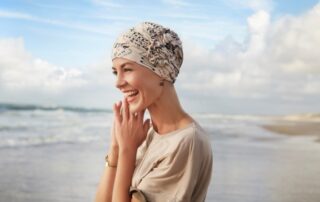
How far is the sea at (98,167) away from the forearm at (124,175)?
151 inches

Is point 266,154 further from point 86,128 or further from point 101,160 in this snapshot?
point 86,128

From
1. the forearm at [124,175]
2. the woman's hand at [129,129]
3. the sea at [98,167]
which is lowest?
the sea at [98,167]

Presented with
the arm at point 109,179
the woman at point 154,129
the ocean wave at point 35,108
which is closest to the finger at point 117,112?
the woman at point 154,129

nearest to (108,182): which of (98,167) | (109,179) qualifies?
(109,179)

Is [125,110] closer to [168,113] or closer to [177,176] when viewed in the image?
[168,113]

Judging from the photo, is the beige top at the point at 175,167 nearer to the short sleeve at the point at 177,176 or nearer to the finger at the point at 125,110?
the short sleeve at the point at 177,176

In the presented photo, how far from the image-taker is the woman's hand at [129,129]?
1.86 metres

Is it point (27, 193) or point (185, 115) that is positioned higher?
point (185, 115)

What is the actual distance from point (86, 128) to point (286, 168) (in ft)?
20.6

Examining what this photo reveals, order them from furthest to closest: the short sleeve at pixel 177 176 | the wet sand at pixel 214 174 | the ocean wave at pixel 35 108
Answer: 1. the ocean wave at pixel 35 108
2. the wet sand at pixel 214 174
3. the short sleeve at pixel 177 176

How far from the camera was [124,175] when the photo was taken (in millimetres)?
1839

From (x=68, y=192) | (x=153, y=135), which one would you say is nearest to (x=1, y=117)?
(x=68, y=192)

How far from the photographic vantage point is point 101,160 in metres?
8.03

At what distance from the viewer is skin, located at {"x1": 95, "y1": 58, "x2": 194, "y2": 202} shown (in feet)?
5.93
